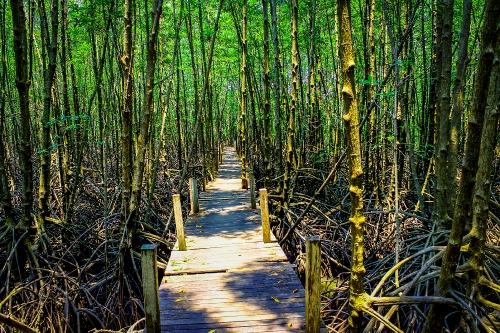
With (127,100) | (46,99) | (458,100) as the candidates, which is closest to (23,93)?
(46,99)

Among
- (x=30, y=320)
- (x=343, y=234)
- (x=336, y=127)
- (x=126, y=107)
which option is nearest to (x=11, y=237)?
(x=30, y=320)

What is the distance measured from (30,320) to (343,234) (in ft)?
15.0

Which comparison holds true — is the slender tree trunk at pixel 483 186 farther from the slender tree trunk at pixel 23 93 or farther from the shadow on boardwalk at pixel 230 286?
the slender tree trunk at pixel 23 93

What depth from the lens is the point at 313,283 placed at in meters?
2.63

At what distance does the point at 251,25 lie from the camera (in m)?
11.6

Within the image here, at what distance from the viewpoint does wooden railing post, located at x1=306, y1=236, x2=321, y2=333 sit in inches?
101

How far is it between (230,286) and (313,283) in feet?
4.49

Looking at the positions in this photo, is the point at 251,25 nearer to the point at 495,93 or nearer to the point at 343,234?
the point at 343,234

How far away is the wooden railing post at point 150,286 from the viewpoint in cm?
265

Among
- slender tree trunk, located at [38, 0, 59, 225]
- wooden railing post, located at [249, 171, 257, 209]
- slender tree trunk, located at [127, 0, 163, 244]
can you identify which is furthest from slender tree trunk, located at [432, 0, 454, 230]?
slender tree trunk, located at [38, 0, 59, 225]

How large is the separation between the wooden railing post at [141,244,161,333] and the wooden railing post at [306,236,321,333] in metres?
1.14

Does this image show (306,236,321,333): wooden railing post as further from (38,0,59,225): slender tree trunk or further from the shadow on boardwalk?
(38,0,59,225): slender tree trunk

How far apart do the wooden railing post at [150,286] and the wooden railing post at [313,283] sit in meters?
1.14

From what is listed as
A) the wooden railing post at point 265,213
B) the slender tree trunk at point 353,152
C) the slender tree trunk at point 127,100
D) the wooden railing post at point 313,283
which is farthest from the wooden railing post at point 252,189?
the slender tree trunk at point 353,152
